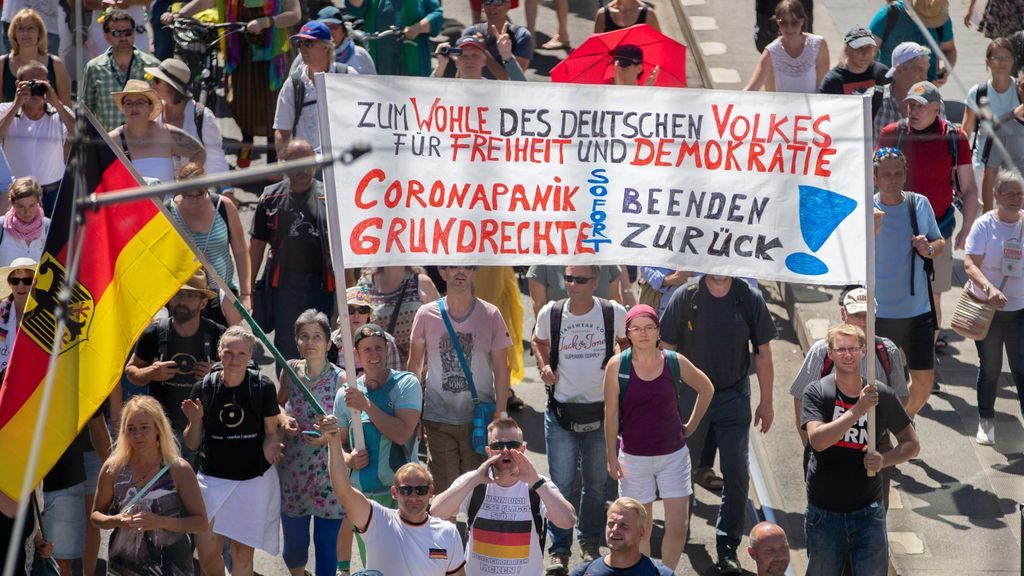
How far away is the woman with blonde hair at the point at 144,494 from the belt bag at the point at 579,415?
7.11 feet

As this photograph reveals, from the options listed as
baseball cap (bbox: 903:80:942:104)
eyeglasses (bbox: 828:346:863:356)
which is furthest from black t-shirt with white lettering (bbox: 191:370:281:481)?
baseball cap (bbox: 903:80:942:104)

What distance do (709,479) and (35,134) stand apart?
513 centimetres

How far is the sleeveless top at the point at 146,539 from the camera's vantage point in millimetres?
8734

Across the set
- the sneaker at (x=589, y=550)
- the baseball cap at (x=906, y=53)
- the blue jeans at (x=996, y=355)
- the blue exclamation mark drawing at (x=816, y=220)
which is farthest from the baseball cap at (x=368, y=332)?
the baseball cap at (x=906, y=53)

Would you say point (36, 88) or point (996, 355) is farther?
point (36, 88)

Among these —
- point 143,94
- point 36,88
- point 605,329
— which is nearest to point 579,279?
point 605,329

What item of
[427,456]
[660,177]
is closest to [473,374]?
[427,456]

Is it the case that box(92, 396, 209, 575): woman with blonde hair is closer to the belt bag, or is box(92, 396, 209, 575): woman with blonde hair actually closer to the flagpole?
the flagpole

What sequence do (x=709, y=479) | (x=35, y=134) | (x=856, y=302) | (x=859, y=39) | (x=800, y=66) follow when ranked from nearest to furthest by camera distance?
(x=856, y=302) < (x=709, y=479) < (x=35, y=134) < (x=859, y=39) < (x=800, y=66)

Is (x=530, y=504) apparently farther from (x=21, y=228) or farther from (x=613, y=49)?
(x=613, y=49)

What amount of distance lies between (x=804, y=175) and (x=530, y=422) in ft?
11.4

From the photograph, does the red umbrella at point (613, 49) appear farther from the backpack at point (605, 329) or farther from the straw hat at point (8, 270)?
the straw hat at point (8, 270)

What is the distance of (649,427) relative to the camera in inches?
370

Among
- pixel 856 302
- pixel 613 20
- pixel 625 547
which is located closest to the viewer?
pixel 625 547
